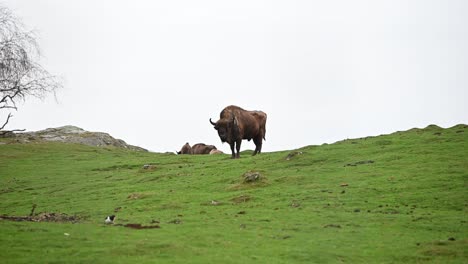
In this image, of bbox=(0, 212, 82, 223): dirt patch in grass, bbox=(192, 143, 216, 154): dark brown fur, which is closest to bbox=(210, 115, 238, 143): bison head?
bbox=(192, 143, 216, 154): dark brown fur

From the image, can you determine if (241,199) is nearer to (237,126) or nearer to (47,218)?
(47,218)

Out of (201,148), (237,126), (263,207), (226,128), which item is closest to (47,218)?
(263,207)

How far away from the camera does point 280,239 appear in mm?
17891

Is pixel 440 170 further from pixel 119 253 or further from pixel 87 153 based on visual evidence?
pixel 87 153

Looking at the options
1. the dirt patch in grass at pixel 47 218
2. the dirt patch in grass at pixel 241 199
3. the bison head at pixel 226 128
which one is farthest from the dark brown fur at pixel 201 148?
the dirt patch in grass at pixel 47 218

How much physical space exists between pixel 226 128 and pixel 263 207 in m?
15.9

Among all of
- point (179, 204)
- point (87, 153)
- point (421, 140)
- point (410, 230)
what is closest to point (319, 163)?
point (421, 140)

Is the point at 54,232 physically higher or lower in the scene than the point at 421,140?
lower

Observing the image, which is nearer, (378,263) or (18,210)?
(378,263)

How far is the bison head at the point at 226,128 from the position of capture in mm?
38750

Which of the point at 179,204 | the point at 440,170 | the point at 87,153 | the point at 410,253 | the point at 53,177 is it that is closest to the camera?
the point at 410,253

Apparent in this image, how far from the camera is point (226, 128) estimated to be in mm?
38781

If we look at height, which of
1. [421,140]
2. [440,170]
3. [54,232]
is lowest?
[54,232]

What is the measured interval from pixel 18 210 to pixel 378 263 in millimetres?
17505
